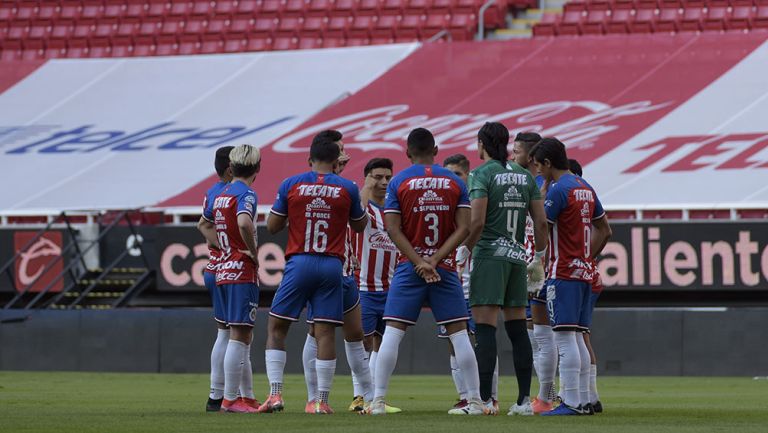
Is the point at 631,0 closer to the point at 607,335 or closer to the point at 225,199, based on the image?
the point at 607,335

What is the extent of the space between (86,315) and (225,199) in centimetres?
1001

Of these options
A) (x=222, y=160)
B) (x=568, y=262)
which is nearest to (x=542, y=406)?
(x=568, y=262)

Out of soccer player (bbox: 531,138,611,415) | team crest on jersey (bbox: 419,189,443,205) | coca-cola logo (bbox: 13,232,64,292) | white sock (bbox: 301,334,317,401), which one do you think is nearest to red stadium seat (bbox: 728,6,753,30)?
coca-cola logo (bbox: 13,232,64,292)

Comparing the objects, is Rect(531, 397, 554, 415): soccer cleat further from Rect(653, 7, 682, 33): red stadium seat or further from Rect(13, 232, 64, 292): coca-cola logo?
Rect(653, 7, 682, 33): red stadium seat

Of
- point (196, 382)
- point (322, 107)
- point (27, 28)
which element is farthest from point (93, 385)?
point (27, 28)

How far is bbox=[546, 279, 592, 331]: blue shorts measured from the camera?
1020 cm

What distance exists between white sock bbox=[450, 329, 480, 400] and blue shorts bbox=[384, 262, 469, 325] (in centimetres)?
16

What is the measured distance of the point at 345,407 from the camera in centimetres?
1190

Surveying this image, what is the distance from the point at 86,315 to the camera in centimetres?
2030

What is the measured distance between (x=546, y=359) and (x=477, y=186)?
135 centimetres

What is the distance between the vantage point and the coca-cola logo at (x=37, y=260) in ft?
71.0

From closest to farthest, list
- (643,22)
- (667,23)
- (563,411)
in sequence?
(563,411)
(667,23)
(643,22)

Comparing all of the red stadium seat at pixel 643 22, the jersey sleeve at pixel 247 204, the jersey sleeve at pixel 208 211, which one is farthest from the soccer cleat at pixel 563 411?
the red stadium seat at pixel 643 22

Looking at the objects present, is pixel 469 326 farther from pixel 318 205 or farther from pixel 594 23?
pixel 594 23
